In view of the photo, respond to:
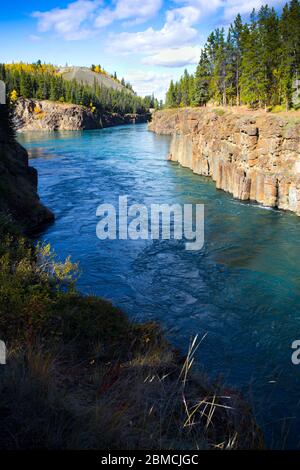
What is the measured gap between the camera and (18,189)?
105 feet

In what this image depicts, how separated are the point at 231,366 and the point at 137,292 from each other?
737cm

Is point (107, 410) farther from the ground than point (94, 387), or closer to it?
farther from the ground

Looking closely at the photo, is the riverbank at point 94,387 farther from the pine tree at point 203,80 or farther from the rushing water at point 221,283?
the pine tree at point 203,80

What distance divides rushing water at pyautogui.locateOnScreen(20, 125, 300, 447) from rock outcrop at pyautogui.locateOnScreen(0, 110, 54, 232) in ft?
5.29

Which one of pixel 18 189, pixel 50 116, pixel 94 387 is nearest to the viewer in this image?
pixel 94 387

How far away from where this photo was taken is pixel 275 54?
59.9m

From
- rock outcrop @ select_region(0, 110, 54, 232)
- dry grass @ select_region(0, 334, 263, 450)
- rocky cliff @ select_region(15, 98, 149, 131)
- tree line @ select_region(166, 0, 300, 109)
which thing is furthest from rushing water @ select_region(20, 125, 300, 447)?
rocky cliff @ select_region(15, 98, 149, 131)

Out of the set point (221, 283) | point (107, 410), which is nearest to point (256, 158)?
point (221, 283)

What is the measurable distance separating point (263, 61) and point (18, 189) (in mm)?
46901

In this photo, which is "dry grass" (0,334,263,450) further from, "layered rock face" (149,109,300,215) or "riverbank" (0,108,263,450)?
"layered rock face" (149,109,300,215)

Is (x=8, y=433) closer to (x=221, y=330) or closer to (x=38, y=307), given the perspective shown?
(x=38, y=307)

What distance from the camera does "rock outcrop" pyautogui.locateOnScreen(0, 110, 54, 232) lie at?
2994 cm

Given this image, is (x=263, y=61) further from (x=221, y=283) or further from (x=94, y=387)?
(x=94, y=387)

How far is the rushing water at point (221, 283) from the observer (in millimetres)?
14320
